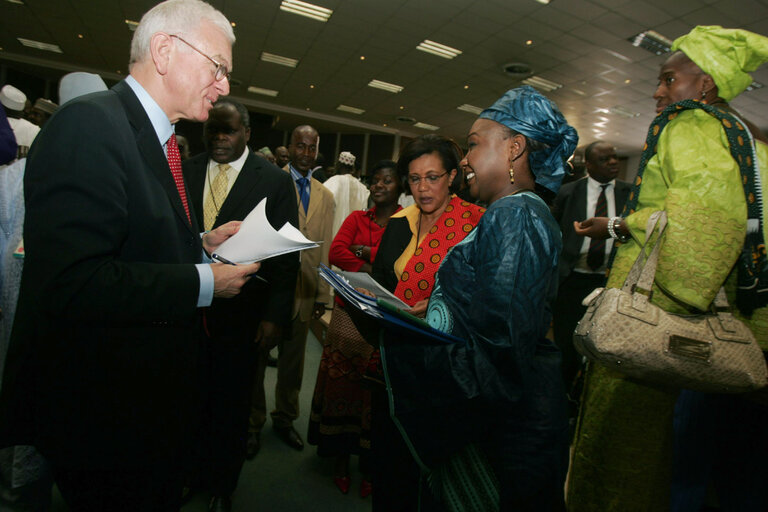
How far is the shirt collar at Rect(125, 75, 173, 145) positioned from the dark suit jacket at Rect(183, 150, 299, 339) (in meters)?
0.82

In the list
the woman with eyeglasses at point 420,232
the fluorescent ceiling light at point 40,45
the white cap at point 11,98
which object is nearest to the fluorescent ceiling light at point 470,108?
the white cap at point 11,98

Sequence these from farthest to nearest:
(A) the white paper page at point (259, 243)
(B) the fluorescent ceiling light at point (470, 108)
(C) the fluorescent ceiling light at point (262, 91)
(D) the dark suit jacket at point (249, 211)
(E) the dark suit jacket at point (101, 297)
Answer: (C) the fluorescent ceiling light at point (262, 91) → (B) the fluorescent ceiling light at point (470, 108) → (D) the dark suit jacket at point (249, 211) → (A) the white paper page at point (259, 243) → (E) the dark suit jacket at point (101, 297)

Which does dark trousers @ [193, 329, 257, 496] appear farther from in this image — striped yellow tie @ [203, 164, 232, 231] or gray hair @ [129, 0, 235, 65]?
gray hair @ [129, 0, 235, 65]

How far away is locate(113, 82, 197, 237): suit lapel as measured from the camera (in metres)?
0.96

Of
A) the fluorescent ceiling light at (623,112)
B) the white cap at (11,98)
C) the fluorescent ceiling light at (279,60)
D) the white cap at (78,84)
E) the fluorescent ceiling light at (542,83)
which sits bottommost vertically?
the white cap at (78,84)

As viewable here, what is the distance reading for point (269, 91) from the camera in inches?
475

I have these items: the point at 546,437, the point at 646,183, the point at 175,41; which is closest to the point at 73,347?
the point at 175,41

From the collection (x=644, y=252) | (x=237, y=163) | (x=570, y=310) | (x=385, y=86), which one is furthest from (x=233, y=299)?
(x=385, y=86)

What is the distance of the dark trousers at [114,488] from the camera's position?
3.14 ft

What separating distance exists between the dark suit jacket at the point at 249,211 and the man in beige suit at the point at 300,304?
482mm

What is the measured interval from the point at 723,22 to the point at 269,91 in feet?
35.6

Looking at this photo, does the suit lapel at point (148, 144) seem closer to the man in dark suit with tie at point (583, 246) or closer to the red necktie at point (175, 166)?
the red necktie at point (175, 166)

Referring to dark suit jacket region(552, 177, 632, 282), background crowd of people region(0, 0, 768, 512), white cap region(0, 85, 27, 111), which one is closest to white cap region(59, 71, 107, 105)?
background crowd of people region(0, 0, 768, 512)

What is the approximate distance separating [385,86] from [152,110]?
417 inches
